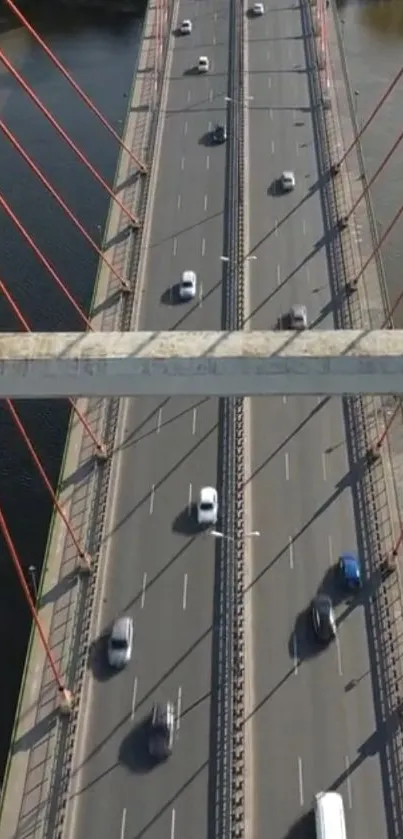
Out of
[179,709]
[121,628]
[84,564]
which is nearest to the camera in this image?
[179,709]

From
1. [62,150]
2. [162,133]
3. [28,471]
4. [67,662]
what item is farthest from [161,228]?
[67,662]

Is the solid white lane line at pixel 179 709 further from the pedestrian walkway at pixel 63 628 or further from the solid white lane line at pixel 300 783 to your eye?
the solid white lane line at pixel 300 783

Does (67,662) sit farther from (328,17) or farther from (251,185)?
(328,17)

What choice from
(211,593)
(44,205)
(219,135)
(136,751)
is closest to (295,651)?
(211,593)

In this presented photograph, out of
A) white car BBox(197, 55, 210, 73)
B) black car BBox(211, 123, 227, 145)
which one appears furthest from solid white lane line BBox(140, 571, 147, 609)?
white car BBox(197, 55, 210, 73)

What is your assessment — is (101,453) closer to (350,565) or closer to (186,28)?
(350,565)

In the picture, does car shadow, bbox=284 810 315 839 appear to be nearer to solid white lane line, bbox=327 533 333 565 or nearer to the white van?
the white van
